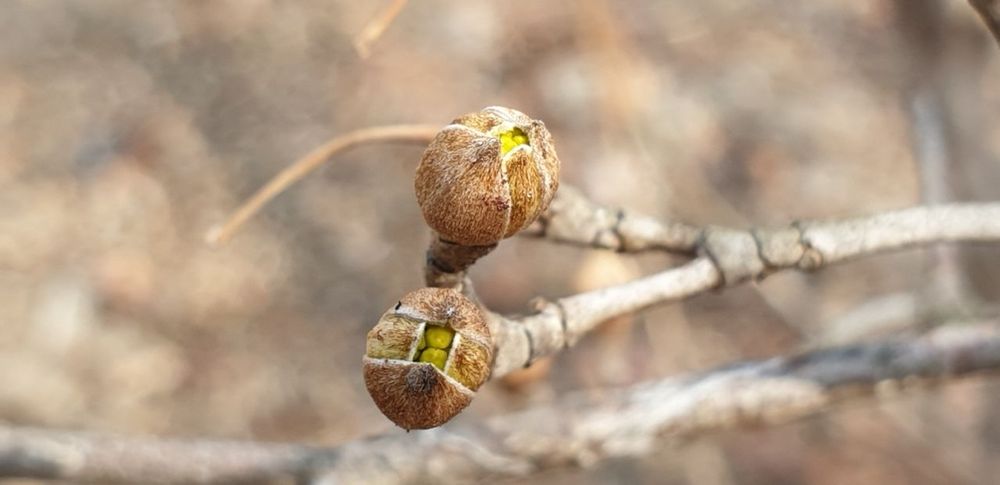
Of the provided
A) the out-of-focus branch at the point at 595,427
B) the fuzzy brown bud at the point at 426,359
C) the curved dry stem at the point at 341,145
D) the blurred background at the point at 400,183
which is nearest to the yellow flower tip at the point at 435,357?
the fuzzy brown bud at the point at 426,359

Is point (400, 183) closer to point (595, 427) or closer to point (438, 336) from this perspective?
point (595, 427)

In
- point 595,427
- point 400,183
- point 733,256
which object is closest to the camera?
point 733,256

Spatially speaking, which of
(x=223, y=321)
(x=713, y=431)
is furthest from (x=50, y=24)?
(x=713, y=431)

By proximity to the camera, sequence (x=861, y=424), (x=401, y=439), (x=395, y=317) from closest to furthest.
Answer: (x=395, y=317) → (x=401, y=439) → (x=861, y=424)

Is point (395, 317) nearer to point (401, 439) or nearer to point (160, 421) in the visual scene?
point (401, 439)

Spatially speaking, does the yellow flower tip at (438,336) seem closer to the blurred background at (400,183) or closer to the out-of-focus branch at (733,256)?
the out-of-focus branch at (733,256)

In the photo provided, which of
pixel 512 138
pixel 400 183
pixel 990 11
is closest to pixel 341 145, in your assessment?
pixel 512 138

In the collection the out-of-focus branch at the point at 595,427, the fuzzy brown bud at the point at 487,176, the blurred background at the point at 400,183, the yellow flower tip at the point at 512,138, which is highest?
the blurred background at the point at 400,183
